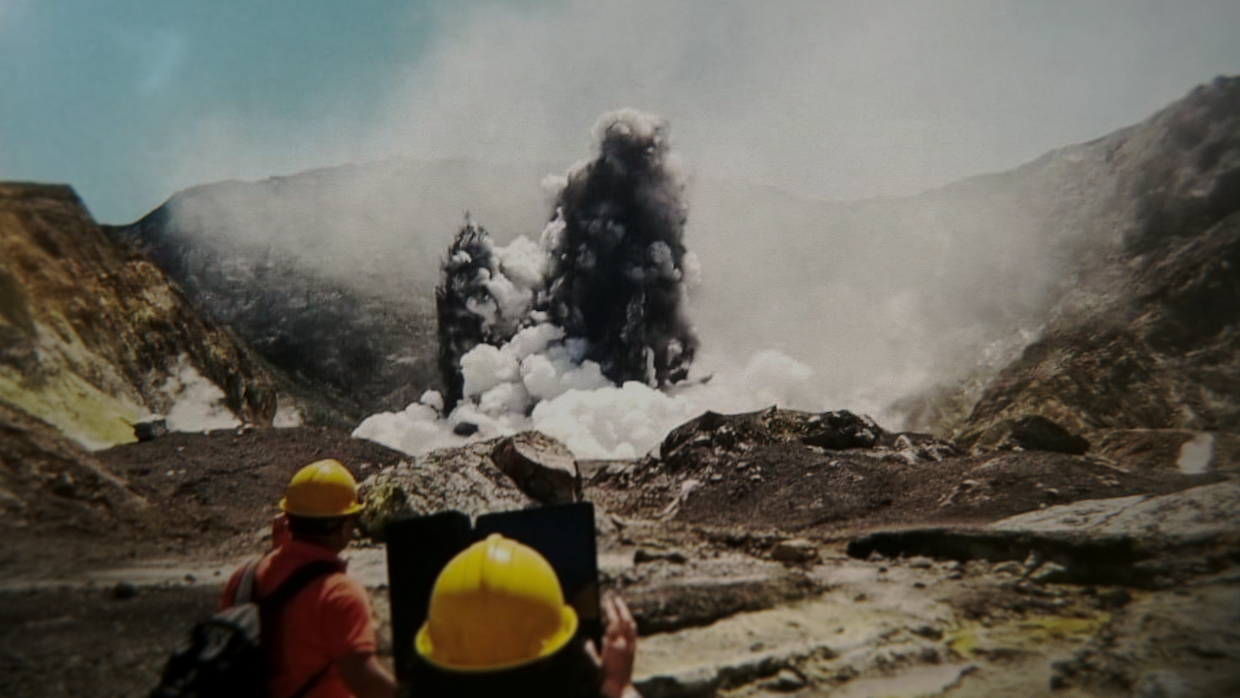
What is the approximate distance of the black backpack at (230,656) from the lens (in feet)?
6.66

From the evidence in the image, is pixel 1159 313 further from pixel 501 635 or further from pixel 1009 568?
pixel 501 635

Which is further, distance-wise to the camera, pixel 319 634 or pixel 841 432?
pixel 841 432

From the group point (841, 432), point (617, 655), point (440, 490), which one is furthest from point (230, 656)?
point (841, 432)

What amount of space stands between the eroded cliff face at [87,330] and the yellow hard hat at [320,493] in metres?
11.3

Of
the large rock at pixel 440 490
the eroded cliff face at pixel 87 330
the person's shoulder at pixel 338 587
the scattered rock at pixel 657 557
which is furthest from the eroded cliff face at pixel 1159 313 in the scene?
the person's shoulder at pixel 338 587

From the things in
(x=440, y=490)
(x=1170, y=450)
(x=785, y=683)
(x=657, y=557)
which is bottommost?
(x=785, y=683)

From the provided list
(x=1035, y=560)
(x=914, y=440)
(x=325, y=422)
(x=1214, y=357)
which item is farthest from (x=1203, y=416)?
(x=325, y=422)

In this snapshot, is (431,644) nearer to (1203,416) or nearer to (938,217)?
(1203,416)

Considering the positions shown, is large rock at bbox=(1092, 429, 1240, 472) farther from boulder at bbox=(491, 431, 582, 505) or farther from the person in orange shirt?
the person in orange shirt

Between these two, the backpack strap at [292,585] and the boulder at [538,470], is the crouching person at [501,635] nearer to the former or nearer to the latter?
the backpack strap at [292,585]

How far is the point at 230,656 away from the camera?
2096 mm

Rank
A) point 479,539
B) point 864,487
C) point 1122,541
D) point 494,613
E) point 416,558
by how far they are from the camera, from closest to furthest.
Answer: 1. point 494,613
2. point 479,539
3. point 416,558
4. point 1122,541
5. point 864,487

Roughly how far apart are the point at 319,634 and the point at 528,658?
45.9 inches

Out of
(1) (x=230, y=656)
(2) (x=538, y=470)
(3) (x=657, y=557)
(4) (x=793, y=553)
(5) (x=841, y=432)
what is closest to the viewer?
(1) (x=230, y=656)
